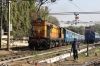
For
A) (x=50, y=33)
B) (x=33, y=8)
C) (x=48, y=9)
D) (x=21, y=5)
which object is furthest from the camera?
(x=48, y=9)

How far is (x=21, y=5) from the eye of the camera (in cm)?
5303

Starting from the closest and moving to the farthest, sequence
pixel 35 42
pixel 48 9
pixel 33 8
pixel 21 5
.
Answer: pixel 35 42
pixel 21 5
pixel 33 8
pixel 48 9

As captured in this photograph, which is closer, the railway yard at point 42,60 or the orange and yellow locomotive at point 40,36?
the railway yard at point 42,60

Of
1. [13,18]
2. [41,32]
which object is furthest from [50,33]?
[13,18]

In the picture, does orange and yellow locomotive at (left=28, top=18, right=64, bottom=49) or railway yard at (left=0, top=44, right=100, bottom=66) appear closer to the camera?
railway yard at (left=0, top=44, right=100, bottom=66)

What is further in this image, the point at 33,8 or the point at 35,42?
the point at 33,8

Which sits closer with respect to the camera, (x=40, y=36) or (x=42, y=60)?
(x=42, y=60)

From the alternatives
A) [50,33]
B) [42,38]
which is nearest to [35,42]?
[42,38]

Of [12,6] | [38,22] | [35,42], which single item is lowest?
[35,42]

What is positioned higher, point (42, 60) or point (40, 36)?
point (40, 36)

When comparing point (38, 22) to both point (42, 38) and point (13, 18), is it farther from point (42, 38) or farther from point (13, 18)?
point (13, 18)

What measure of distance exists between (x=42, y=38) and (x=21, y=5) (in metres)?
25.4

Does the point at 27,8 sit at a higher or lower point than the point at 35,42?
higher

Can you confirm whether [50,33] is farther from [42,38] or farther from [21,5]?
[21,5]
